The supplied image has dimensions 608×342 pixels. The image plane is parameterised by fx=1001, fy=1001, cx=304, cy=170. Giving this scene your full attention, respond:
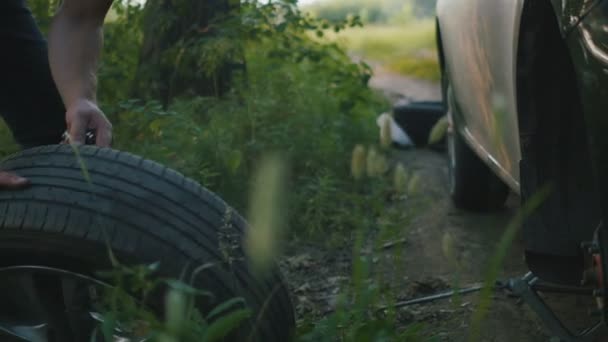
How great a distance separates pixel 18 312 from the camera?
7.22 ft

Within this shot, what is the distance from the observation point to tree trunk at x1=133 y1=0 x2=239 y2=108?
5121 millimetres

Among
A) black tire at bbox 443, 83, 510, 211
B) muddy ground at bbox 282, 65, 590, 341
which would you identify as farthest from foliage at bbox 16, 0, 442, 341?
black tire at bbox 443, 83, 510, 211

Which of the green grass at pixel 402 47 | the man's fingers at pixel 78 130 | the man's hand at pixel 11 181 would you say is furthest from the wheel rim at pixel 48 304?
the green grass at pixel 402 47

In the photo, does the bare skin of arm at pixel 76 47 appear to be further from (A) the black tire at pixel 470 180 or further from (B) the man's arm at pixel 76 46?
(A) the black tire at pixel 470 180

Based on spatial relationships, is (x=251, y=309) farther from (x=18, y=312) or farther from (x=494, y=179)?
(x=494, y=179)

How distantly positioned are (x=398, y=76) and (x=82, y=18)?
33.0ft

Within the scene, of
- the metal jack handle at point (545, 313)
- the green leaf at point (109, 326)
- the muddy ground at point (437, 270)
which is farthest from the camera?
the muddy ground at point (437, 270)

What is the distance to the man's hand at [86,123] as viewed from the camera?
8.16 feet

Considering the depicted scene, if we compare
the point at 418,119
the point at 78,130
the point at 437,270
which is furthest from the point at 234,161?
the point at 418,119

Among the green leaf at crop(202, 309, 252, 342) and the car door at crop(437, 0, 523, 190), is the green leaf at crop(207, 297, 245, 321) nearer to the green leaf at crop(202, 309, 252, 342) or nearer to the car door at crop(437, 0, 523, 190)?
the green leaf at crop(202, 309, 252, 342)

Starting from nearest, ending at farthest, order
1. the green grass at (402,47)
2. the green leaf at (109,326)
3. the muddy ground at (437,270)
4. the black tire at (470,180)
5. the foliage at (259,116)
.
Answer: the green leaf at (109,326), the muddy ground at (437,270), the foliage at (259,116), the black tire at (470,180), the green grass at (402,47)

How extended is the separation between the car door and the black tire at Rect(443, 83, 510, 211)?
0.38 m

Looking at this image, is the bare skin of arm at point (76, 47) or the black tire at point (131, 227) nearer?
the black tire at point (131, 227)

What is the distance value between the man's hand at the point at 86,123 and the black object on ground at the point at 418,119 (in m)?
4.60
